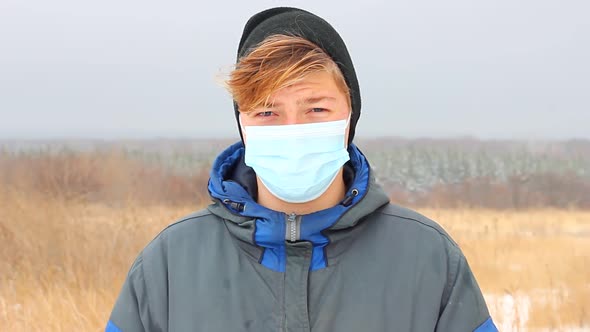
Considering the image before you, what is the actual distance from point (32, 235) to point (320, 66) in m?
6.08

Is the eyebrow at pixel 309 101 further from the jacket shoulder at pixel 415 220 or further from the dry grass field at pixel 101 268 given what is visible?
the dry grass field at pixel 101 268

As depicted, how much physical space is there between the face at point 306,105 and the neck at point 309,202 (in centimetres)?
20

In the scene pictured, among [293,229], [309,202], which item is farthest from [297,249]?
[309,202]

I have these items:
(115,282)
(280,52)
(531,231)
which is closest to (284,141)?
(280,52)

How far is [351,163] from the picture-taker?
1.75m

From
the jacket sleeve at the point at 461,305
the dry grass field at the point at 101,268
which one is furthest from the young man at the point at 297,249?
the dry grass field at the point at 101,268

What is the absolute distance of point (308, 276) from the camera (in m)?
1.45

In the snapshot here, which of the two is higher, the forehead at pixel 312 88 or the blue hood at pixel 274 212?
the forehead at pixel 312 88

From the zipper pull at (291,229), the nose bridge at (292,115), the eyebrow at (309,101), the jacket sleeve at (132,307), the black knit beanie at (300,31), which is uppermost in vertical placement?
the black knit beanie at (300,31)

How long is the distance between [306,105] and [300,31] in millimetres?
199

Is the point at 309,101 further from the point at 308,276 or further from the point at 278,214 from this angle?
the point at 308,276

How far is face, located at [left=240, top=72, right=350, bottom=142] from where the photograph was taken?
146 centimetres

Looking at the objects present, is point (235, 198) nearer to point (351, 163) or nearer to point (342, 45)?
point (351, 163)

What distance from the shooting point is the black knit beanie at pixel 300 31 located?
1.52m
